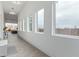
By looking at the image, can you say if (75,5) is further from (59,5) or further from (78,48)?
(78,48)

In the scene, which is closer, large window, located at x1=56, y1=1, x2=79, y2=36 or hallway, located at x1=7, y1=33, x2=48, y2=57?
large window, located at x1=56, y1=1, x2=79, y2=36

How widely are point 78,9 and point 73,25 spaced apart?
19.4 inches

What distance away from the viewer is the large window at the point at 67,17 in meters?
3.25

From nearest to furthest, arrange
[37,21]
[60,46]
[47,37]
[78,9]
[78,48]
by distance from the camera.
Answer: [78,48]
[78,9]
[60,46]
[47,37]
[37,21]

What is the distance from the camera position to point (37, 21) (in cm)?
659

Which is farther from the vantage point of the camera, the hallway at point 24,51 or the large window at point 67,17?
the hallway at point 24,51

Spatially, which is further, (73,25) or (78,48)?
(73,25)

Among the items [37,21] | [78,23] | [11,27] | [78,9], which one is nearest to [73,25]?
[78,23]

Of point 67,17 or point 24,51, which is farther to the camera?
point 24,51

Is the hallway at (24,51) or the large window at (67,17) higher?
the large window at (67,17)

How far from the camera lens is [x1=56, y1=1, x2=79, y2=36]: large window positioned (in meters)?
3.25

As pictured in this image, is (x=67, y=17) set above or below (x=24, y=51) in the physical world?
above

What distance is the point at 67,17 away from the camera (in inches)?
141

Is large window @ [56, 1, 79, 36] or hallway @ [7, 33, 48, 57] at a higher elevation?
large window @ [56, 1, 79, 36]
